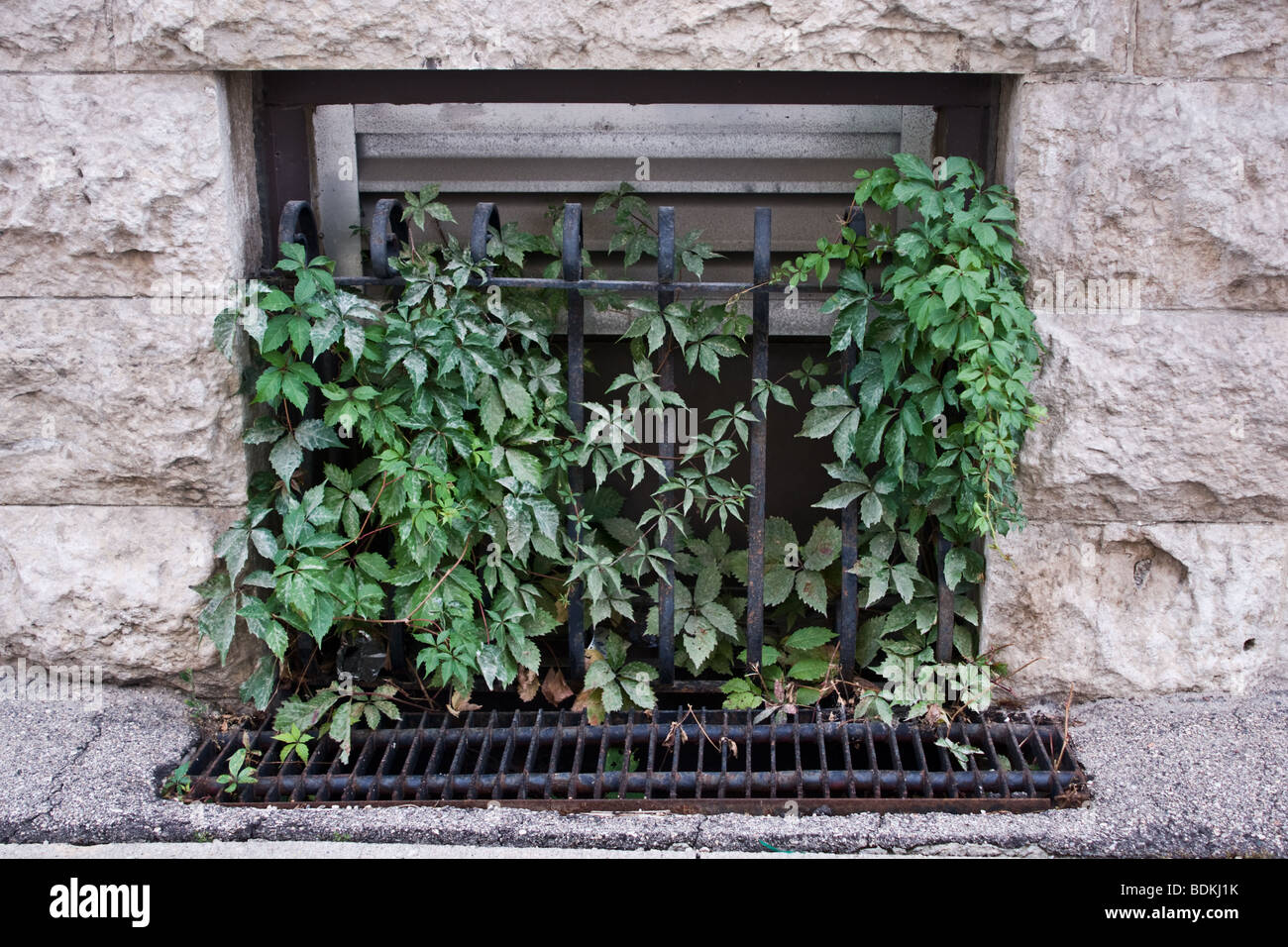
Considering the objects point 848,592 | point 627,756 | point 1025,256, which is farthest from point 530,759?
point 1025,256

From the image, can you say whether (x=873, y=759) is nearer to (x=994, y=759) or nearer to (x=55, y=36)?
(x=994, y=759)

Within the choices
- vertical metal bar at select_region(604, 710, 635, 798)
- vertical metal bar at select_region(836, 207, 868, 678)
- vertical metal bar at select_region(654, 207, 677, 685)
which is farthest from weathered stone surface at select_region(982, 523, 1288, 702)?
vertical metal bar at select_region(604, 710, 635, 798)

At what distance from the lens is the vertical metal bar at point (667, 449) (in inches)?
99.4

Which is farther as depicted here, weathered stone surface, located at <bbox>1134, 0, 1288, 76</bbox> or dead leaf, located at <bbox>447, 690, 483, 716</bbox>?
dead leaf, located at <bbox>447, 690, 483, 716</bbox>

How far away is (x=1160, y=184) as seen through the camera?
2.46 m

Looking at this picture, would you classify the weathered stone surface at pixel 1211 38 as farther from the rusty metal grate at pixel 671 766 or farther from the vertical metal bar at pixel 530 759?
the vertical metal bar at pixel 530 759

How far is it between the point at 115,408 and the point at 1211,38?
2.88m

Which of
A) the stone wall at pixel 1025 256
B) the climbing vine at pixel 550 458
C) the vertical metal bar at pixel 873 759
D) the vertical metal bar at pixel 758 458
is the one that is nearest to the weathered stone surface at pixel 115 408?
the stone wall at pixel 1025 256

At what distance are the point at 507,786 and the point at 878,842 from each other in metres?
0.90

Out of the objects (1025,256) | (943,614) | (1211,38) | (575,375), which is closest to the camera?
(1211,38)

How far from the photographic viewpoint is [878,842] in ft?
7.56

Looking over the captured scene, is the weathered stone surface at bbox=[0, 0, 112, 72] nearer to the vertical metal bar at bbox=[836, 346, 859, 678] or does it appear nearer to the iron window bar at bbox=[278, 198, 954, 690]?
the iron window bar at bbox=[278, 198, 954, 690]

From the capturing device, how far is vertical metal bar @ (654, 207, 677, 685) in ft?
8.29

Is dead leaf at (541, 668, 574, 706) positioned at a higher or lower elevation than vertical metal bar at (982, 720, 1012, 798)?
higher
